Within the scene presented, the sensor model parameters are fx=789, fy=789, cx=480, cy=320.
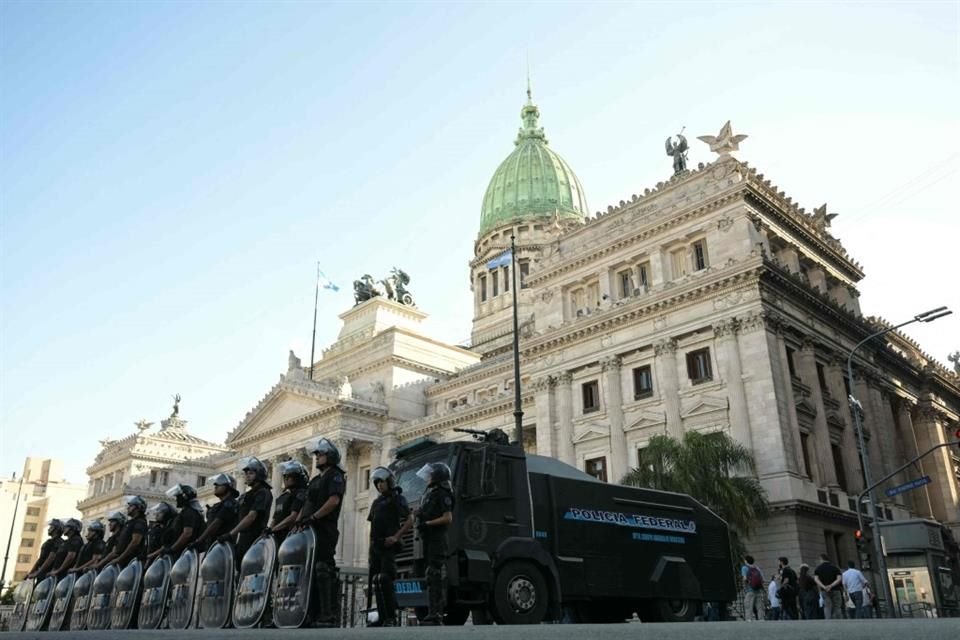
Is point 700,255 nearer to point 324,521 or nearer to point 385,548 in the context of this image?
point 385,548

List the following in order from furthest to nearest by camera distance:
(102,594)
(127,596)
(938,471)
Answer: (938,471)
(102,594)
(127,596)

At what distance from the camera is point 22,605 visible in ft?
45.7

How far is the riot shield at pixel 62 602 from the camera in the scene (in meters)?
12.2

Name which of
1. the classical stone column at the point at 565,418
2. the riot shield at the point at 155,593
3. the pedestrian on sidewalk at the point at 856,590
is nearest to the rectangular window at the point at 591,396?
the classical stone column at the point at 565,418

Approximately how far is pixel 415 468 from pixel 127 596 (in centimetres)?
515

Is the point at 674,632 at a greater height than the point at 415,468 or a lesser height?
lesser

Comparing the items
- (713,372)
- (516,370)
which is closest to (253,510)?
(516,370)

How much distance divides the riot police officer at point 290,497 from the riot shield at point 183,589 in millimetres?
1497

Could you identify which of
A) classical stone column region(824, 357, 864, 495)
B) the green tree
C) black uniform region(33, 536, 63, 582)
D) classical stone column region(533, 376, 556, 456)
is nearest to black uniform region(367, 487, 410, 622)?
black uniform region(33, 536, 63, 582)

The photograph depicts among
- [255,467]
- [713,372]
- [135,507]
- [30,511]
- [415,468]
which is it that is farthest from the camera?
[30,511]

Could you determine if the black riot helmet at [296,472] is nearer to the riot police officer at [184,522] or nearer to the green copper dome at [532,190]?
the riot police officer at [184,522]

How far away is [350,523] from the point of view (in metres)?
47.4

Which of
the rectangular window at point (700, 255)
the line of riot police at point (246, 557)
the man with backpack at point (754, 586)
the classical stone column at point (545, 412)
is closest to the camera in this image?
the line of riot police at point (246, 557)

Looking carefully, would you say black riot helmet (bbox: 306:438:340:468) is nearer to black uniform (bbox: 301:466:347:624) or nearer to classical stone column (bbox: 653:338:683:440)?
black uniform (bbox: 301:466:347:624)
